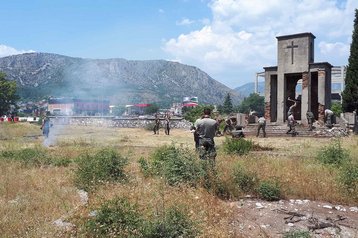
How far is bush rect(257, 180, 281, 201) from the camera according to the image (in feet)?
27.7

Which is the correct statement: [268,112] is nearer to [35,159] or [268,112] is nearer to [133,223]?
[35,159]

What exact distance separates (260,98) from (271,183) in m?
95.8

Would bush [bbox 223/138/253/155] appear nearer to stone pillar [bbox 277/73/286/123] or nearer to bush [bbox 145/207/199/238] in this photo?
bush [bbox 145/207/199/238]

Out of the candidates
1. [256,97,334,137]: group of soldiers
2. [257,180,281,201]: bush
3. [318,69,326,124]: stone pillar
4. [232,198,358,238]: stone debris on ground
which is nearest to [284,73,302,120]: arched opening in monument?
[318,69,326,124]: stone pillar

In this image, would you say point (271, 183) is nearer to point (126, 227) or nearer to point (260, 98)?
point (126, 227)

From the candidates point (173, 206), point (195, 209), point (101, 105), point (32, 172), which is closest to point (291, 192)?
point (195, 209)

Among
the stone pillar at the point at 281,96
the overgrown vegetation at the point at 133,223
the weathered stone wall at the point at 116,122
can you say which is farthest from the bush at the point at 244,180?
the weathered stone wall at the point at 116,122

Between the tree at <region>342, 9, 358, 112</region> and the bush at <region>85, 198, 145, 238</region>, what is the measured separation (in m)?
30.5

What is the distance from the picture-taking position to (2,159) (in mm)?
13438

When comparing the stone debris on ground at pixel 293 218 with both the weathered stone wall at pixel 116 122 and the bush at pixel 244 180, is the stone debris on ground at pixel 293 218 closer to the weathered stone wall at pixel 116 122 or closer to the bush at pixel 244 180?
the bush at pixel 244 180

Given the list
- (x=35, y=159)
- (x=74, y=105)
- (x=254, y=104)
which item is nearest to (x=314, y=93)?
(x=74, y=105)

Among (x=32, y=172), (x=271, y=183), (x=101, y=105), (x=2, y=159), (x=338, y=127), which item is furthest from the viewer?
(x=101, y=105)

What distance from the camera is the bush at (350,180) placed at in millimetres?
8476

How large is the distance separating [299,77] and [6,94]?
197 ft
